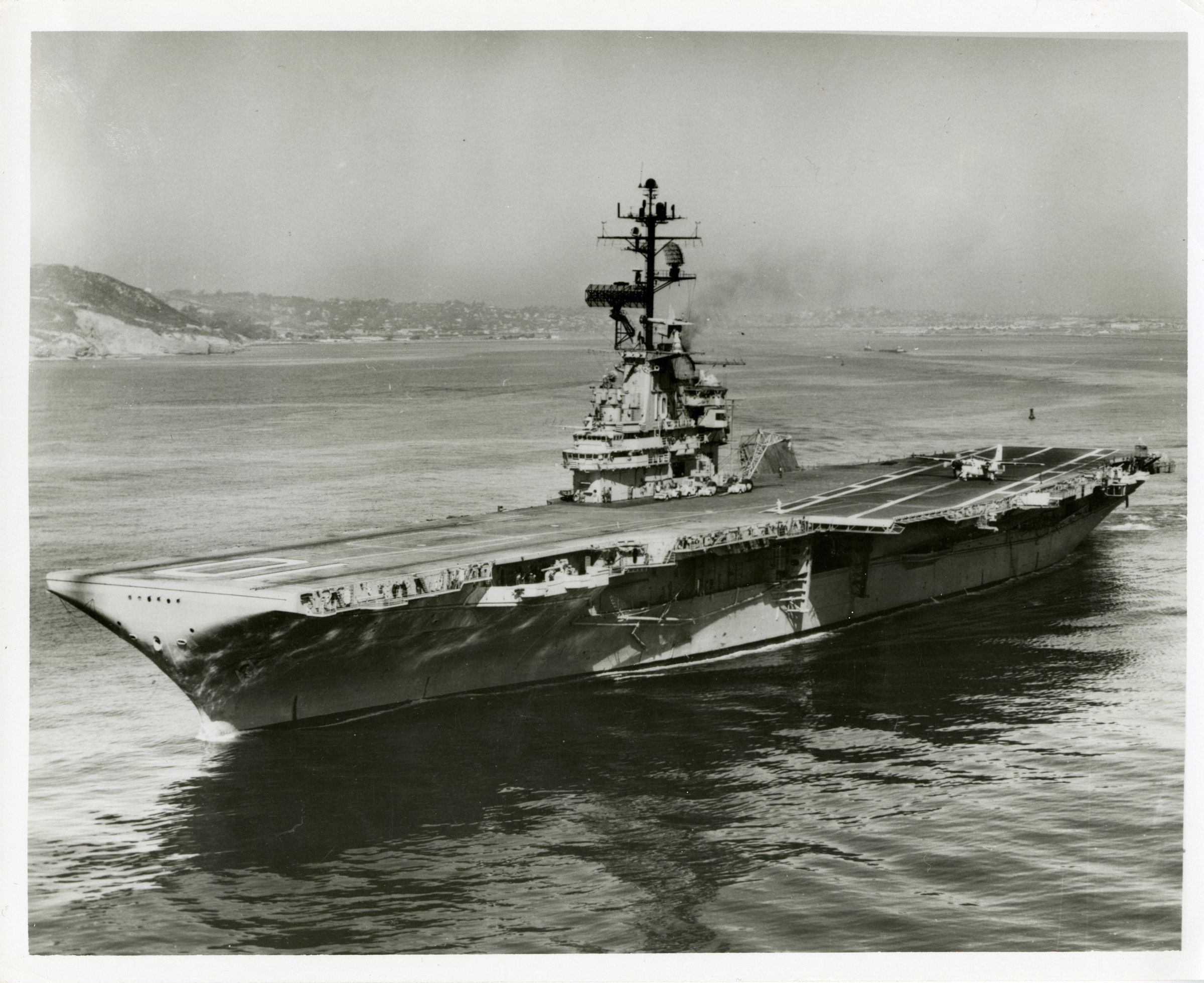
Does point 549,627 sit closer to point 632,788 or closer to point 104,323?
point 632,788

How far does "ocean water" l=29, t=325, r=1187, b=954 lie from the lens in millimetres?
11633

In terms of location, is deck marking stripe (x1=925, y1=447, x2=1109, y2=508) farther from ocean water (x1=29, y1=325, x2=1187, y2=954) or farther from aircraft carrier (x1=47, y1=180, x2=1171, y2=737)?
ocean water (x1=29, y1=325, x2=1187, y2=954)

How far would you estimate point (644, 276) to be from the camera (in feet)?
74.1

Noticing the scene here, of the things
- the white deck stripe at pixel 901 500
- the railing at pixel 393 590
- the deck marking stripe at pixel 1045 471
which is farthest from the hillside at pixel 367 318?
the deck marking stripe at pixel 1045 471

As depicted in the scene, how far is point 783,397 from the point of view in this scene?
137ft

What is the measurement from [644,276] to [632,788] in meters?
11.4

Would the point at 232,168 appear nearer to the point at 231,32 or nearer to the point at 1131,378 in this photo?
the point at 231,32

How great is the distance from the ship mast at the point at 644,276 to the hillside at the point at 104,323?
24.6 feet

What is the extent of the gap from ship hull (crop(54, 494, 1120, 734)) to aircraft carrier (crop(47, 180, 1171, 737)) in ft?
0.10

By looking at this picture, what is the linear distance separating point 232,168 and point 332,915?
10.3 meters

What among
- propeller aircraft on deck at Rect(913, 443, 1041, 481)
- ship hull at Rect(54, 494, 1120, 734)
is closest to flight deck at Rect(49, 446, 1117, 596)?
propeller aircraft on deck at Rect(913, 443, 1041, 481)

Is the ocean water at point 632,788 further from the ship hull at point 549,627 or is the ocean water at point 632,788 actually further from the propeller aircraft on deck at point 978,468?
the propeller aircraft on deck at point 978,468

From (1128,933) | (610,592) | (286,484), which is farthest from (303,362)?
(1128,933)

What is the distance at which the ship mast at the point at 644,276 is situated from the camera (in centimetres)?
2102
